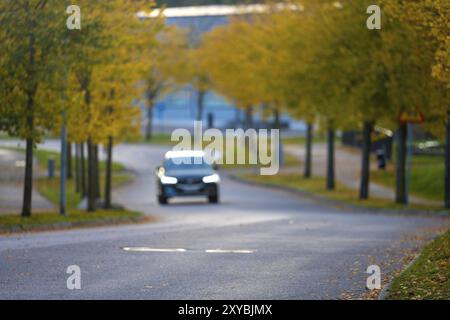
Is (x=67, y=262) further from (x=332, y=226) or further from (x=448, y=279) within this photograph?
(x=332, y=226)

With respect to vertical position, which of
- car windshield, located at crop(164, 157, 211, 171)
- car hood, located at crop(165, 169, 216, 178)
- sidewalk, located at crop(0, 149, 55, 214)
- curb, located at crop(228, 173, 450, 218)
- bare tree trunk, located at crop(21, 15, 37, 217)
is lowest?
curb, located at crop(228, 173, 450, 218)

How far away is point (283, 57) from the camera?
41.7 metres

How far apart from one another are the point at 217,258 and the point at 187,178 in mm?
21484

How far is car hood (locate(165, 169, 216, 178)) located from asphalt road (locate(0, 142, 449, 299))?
25.7 ft

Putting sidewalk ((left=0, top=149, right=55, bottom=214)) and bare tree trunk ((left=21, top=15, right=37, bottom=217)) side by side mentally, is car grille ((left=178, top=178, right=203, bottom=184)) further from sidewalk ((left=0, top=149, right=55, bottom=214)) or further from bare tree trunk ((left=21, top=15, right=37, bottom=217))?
bare tree trunk ((left=21, top=15, right=37, bottom=217))

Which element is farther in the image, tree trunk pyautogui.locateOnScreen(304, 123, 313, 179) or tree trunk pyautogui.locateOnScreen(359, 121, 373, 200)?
tree trunk pyautogui.locateOnScreen(304, 123, 313, 179)

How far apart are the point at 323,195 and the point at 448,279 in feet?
97.5

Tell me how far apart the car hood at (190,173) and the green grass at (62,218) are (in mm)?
5819

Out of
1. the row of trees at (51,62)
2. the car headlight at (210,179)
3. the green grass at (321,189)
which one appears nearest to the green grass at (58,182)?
the car headlight at (210,179)

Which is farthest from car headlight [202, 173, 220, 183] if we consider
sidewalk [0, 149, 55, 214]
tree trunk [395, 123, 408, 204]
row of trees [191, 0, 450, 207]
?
tree trunk [395, 123, 408, 204]

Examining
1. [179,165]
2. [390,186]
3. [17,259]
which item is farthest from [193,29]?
[17,259]

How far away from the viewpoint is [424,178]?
44.9m

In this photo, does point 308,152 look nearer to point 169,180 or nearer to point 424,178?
point 424,178

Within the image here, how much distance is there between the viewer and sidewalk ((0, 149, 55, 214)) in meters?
35.2
